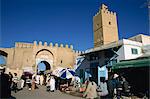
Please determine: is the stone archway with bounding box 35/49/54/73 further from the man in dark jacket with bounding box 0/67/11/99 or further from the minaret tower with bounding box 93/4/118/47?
the man in dark jacket with bounding box 0/67/11/99

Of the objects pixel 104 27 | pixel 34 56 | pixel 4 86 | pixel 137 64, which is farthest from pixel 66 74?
pixel 104 27

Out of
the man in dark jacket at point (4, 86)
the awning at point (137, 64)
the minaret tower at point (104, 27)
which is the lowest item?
the man in dark jacket at point (4, 86)

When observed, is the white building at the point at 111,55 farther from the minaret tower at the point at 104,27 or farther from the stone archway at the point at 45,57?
the minaret tower at the point at 104,27

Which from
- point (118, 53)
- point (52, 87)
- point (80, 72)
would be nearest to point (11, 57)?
point (80, 72)

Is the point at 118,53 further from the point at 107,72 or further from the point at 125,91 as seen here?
the point at 125,91

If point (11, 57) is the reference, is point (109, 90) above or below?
below

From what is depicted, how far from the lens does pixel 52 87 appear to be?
1549 centimetres

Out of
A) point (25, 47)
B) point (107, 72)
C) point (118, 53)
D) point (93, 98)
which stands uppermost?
point (25, 47)

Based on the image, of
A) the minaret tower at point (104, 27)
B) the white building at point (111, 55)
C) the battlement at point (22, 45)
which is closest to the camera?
the white building at point (111, 55)

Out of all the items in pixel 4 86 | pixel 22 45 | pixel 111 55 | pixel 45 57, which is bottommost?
pixel 4 86

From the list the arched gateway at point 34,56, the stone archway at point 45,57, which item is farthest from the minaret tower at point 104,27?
the stone archway at point 45,57

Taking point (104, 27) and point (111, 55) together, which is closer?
point (111, 55)

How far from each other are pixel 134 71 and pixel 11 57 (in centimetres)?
2422

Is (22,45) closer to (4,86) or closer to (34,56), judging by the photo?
(34,56)
